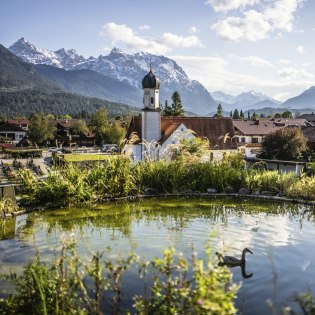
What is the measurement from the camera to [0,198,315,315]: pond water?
8.29 metres

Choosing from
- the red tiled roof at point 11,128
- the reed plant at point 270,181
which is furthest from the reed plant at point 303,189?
the red tiled roof at point 11,128

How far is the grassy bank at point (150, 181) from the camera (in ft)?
51.9

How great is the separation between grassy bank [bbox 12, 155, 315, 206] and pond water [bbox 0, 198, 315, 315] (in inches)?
35.8

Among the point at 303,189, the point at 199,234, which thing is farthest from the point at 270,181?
the point at 199,234

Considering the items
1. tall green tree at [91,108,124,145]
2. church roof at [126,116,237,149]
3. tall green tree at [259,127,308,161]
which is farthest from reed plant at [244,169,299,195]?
tall green tree at [91,108,124,145]

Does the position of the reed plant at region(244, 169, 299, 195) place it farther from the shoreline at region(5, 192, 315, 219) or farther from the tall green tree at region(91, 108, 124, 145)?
the tall green tree at region(91, 108, 124, 145)

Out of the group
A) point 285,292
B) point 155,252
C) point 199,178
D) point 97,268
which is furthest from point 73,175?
point 97,268

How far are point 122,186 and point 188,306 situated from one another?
1272cm

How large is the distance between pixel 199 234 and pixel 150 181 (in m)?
7.07

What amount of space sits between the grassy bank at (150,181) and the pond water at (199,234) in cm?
91

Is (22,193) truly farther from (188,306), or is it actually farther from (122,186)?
(188,306)

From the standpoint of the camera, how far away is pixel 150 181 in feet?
60.9

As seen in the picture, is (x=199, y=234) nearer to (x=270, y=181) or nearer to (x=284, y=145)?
(x=270, y=181)

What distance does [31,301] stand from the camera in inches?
213
